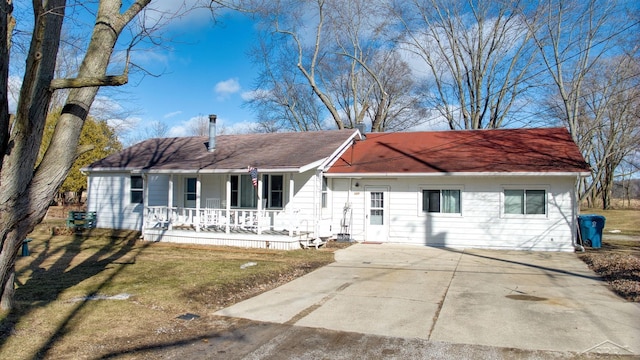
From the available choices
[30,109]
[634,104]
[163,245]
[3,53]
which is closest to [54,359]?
[30,109]

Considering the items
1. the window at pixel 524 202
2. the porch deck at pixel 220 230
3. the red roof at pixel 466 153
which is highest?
the red roof at pixel 466 153

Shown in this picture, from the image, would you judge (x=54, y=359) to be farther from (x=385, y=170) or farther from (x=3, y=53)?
(x=385, y=170)

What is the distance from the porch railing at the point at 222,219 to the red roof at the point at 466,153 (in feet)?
8.98

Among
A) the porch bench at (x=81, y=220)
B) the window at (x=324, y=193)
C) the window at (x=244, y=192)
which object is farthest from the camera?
the porch bench at (x=81, y=220)

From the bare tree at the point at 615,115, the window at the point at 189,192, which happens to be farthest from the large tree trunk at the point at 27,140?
the bare tree at the point at 615,115

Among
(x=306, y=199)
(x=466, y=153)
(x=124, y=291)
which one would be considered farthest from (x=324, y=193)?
(x=124, y=291)

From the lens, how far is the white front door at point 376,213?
1680 centimetres

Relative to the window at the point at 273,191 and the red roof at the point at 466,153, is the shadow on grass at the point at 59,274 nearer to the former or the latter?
the window at the point at 273,191

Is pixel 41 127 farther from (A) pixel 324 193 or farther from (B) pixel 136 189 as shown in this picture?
(B) pixel 136 189

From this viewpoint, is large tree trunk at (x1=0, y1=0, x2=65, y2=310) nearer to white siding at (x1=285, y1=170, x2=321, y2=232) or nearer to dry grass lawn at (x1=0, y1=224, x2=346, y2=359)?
dry grass lawn at (x1=0, y1=224, x2=346, y2=359)

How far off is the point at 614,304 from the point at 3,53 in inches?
373

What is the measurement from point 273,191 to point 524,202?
877 cm

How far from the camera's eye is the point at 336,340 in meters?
5.80

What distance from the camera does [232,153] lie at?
59.6 feet
